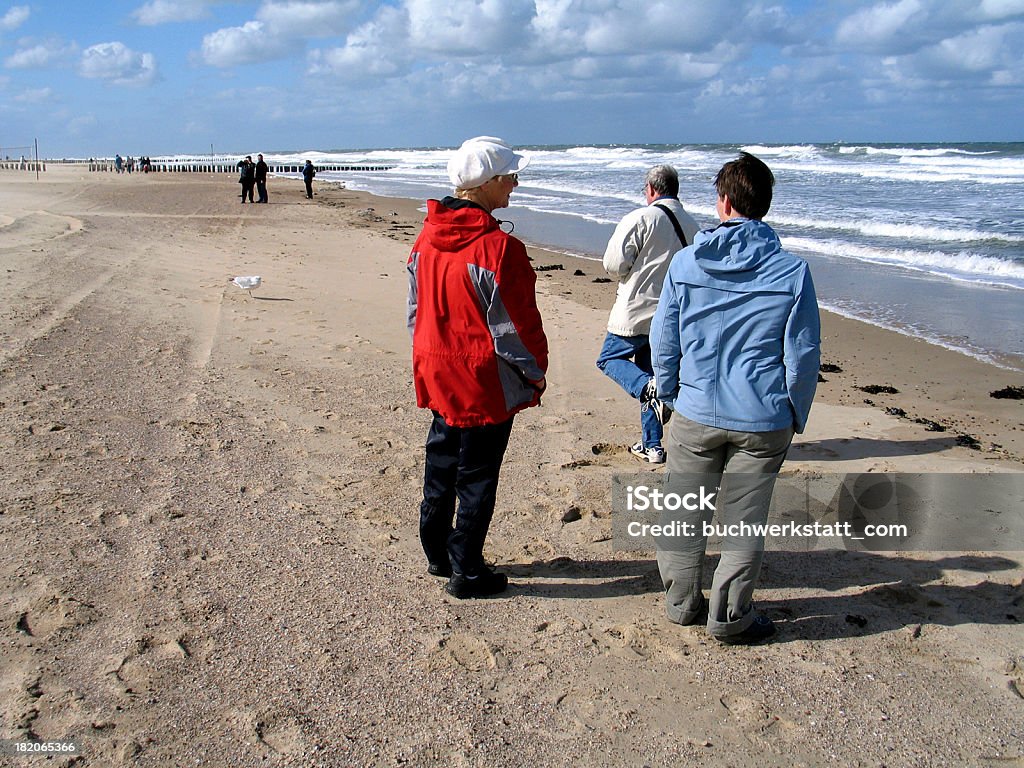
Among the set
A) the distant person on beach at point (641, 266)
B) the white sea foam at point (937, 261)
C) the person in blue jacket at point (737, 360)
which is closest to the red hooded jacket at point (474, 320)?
the person in blue jacket at point (737, 360)

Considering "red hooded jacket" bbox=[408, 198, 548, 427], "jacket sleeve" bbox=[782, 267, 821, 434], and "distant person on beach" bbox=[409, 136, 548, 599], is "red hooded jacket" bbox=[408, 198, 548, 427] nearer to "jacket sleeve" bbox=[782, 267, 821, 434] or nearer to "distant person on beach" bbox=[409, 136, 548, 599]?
"distant person on beach" bbox=[409, 136, 548, 599]

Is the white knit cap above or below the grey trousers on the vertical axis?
above

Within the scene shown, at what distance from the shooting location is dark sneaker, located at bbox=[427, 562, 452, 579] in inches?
148

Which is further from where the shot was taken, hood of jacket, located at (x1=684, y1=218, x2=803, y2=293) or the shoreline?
the shoreline

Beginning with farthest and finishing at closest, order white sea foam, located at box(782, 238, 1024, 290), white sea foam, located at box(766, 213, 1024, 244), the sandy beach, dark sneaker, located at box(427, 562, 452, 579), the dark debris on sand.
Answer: white sea foam, located at box(766, 213, 1024, 244) → white sea foam, located at box(782, 238, 1024, 290) → the dark debris on sand → dark sneaker, located at box(427, 562, 452, 579) → the sandy beach

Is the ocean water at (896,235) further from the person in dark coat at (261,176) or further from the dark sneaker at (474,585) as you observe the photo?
the person in dark coat at (261,176)

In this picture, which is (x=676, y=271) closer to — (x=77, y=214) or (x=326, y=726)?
(x=326, y=726)

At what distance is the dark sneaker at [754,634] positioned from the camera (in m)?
3.26

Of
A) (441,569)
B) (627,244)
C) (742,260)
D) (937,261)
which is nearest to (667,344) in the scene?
(742,260)

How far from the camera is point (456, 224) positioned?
3154 millimetres

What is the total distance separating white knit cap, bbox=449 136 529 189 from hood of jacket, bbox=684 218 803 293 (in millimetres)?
826

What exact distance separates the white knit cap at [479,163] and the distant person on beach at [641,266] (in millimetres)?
1633

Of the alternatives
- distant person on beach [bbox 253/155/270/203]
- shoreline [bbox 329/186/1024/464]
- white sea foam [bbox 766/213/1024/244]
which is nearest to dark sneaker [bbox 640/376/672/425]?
shoreline [bbox 329/186/1024/464]

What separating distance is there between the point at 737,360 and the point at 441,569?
65.7 inches
